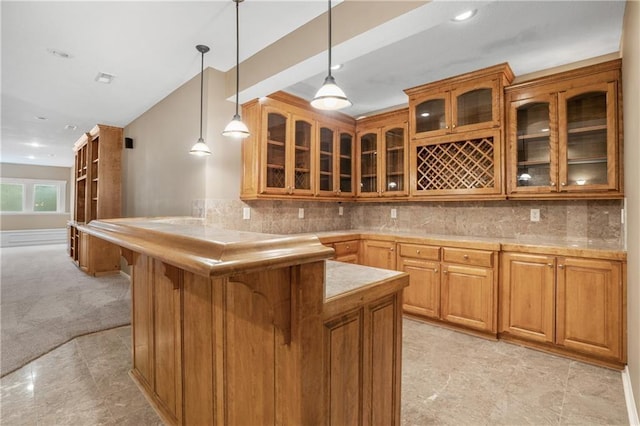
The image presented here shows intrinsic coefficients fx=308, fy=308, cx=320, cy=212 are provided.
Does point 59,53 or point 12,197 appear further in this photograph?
point 12,197

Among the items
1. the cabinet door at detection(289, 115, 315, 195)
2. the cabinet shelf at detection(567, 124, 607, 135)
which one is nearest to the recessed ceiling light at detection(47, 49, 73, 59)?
the cabinet door at detection(289, 115, 315, 195)

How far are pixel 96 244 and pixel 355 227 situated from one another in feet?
14.5

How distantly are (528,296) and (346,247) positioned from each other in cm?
184

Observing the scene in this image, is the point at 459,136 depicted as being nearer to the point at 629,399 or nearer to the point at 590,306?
the point at 590,306

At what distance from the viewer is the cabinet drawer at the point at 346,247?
363cm

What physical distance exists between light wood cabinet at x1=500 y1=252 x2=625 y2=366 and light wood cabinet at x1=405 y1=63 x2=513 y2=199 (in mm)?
802

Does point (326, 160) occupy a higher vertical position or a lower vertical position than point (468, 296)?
higher

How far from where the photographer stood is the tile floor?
1.77 metres

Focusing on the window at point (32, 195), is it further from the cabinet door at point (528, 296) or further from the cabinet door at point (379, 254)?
the cabinet door at point (528, 296)

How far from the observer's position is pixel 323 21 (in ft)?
7.47

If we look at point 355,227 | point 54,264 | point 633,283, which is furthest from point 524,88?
point 54,264

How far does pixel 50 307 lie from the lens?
3.58 m

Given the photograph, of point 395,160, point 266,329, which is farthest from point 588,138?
point 266,329

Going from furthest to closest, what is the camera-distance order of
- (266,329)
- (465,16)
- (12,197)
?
1. (12,197)
2. (465,16)
3. (266,329)
